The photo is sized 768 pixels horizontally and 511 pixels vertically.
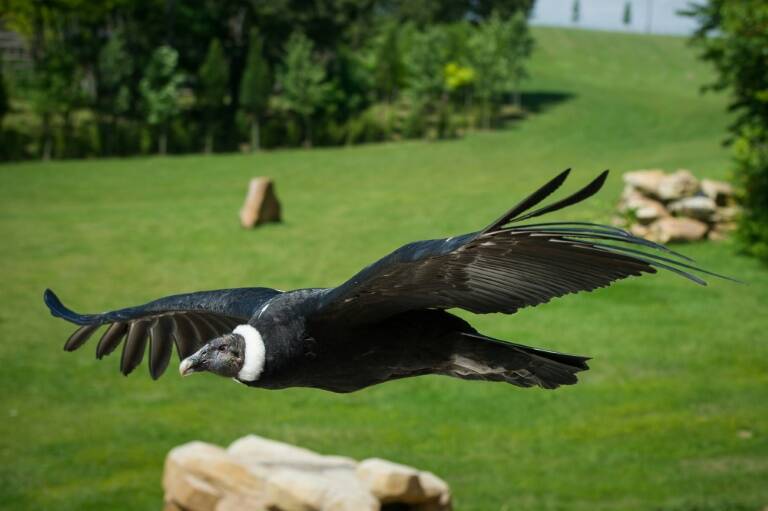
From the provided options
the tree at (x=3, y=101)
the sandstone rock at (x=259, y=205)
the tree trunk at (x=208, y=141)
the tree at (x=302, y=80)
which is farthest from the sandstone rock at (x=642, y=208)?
the tree at (x=3, y=101)

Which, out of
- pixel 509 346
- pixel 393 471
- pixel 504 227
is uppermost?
pixel 504 227

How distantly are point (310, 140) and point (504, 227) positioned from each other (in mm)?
39956

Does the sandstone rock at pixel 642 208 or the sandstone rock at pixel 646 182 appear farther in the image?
the sandstone rock at pixel 646 182

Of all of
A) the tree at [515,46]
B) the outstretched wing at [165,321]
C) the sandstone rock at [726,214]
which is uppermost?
the outstretched wing at [165,321]

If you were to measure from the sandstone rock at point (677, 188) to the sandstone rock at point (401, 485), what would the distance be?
44.4 feet

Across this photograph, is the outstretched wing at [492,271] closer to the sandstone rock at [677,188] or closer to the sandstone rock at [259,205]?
the sandstone rock at [677,188]

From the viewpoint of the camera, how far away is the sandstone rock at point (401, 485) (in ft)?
24.6

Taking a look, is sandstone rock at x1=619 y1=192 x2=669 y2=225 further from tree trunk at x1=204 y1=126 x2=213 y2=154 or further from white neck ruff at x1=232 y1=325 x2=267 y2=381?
tree trunk at x1=204 y1=126 x2=213 y2=154

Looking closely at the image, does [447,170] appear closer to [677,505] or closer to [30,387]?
[30,387]

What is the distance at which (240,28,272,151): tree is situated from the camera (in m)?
39.5

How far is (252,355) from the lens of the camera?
239 cm

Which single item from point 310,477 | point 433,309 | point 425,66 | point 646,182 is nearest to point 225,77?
point 425,66

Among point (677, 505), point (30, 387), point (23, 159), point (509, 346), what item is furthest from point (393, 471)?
point (23, 159)

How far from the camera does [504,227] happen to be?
2.19 meters
